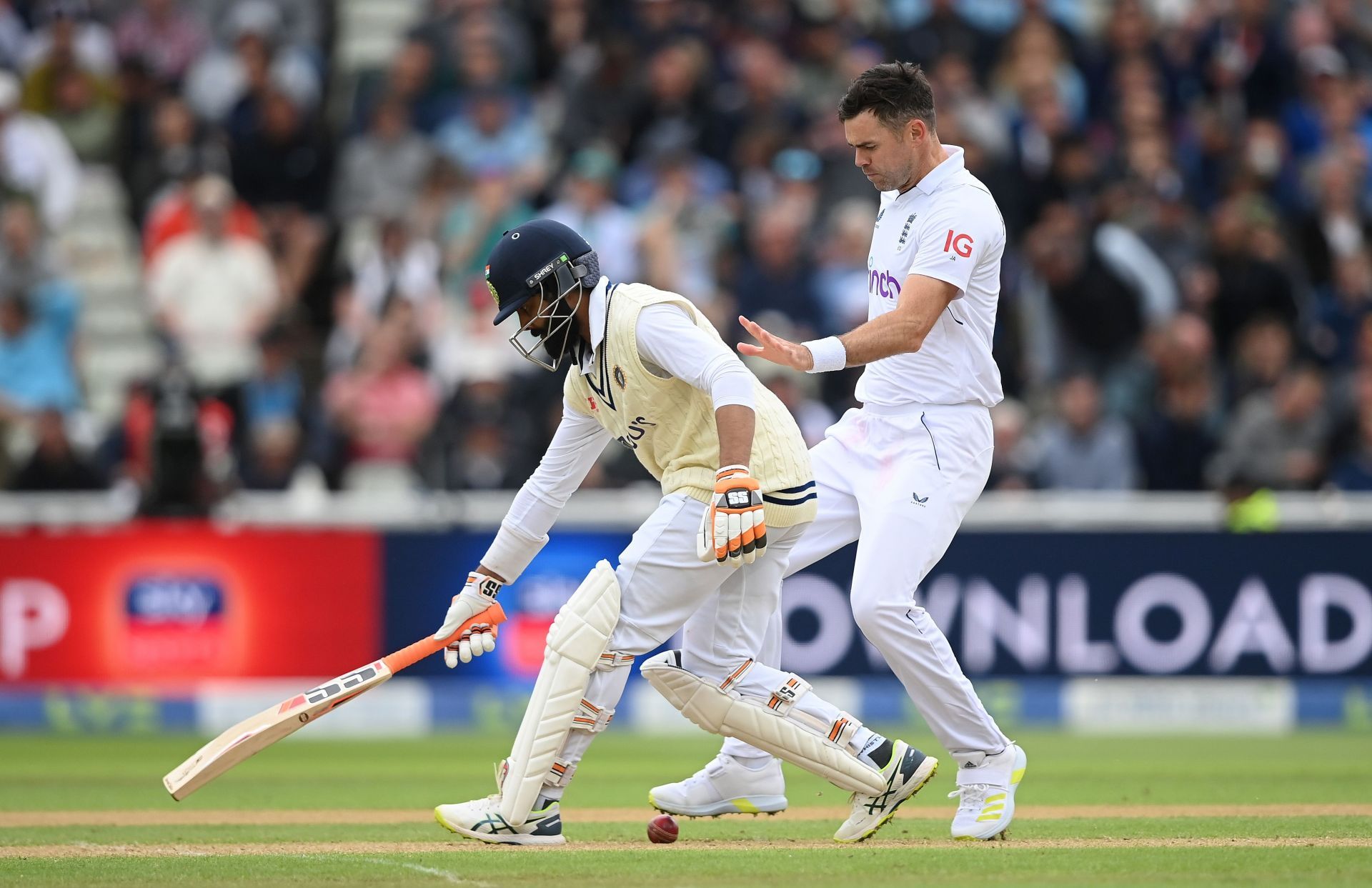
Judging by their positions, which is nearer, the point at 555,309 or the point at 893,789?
the point at 555,309

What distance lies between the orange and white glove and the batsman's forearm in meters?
0.03

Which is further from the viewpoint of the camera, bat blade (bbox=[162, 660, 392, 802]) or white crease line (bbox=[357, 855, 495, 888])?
bat blade (bbox=[162, 660, 392, 802])

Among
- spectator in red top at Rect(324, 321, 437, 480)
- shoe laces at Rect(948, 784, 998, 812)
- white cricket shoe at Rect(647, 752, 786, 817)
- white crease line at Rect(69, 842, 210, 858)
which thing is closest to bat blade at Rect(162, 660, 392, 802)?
white crease line at Rect(69, 842, 210, 858)

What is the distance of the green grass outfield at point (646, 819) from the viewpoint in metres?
5.81

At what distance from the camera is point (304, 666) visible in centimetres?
1212

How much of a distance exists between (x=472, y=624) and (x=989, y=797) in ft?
6.03

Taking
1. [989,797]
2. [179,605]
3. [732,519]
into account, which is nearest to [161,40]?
[179,605]

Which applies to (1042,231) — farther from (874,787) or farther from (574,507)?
(874,787)

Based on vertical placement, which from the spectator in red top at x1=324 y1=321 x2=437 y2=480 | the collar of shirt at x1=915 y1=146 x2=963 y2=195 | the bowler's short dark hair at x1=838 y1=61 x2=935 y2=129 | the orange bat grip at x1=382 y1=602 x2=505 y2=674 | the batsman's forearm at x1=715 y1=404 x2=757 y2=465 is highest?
the bowler's short dark hair at x1=838 y1=61 x2=935 y2=129

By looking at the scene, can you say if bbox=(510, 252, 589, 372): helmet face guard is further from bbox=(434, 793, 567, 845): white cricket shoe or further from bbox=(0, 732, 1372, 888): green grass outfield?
bbox=(0, 732, 1372, 888): green grass outfield

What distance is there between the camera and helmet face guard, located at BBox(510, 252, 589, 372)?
6.25 metres

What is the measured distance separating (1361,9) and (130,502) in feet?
34.9

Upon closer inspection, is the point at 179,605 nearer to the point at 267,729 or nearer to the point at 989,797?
the point at 267,729

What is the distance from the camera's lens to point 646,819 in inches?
300
